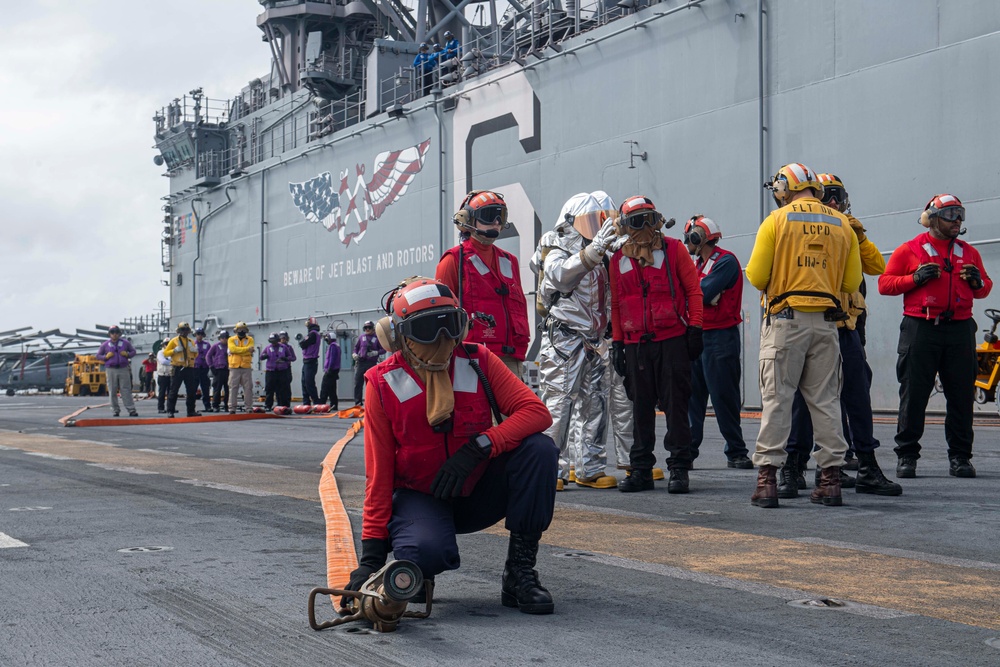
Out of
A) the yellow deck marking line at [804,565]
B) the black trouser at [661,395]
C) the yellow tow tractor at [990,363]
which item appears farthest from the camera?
the yellow tow tractor at [990,363]

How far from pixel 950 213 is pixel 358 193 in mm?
24549

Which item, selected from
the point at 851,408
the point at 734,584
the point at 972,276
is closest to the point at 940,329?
the point at 972,276

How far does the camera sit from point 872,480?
6703 millimetres

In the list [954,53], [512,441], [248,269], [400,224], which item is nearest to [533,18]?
[400,224]

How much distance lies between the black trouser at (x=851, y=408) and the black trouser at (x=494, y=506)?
11.5 ft

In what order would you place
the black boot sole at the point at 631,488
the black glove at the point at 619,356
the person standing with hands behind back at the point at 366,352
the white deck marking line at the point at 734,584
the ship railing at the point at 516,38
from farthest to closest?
the ship railing at the point at 516,38
the person standing with hands behind back at the point at 366,352
the black glove at the point at 619,356
the black boot sole at the point at 631,488
the white deck marking line at the point at 734,584

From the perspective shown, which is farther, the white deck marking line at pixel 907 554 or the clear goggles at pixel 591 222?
the clear goggles at pixel 591 222

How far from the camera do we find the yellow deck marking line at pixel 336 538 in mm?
4152

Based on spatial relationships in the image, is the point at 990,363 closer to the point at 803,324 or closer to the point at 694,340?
the point at 694,340

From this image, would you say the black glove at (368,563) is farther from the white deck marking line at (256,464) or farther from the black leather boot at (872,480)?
the white deck marking line at (256,464)

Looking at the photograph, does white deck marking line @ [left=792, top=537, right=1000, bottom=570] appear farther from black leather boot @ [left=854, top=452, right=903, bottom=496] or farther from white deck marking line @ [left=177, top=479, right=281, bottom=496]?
white deck marking line @ [left=177, top=479, right=281, bottom=496]

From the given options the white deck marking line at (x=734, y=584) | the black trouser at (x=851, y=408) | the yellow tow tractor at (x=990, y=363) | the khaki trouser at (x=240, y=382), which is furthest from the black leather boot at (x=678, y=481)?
the khaki trouser at (x=240, y=382)

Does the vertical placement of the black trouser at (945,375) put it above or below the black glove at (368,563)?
above

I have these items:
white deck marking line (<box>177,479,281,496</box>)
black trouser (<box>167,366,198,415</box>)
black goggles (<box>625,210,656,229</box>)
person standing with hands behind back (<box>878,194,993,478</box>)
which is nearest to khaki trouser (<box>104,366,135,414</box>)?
black trouser (<box>167,366,198,415</box>)
